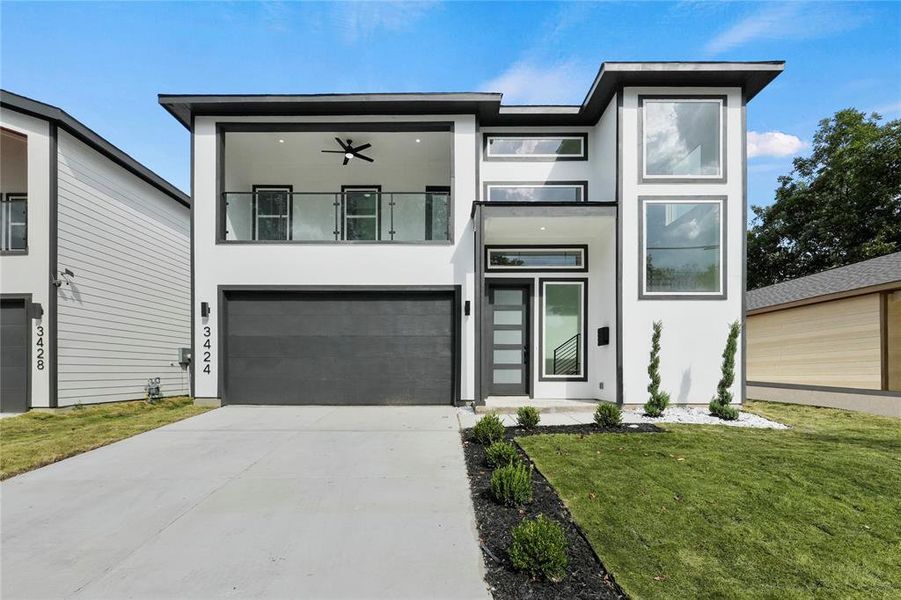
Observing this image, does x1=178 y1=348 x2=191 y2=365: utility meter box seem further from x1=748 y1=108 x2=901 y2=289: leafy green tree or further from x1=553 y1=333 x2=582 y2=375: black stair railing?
x1=748 y1=108 x2=901 y2=289: leafy green tree

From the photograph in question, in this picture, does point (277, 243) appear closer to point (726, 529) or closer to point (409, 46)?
point (409, 46)

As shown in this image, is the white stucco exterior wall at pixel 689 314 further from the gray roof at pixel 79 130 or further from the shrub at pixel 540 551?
the gray roof at pixel 79 130

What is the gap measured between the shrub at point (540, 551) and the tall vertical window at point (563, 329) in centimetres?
621

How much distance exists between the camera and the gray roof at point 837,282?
28.9ft

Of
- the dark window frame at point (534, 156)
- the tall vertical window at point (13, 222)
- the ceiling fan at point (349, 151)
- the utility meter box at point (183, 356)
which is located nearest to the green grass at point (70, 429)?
the utility meter box at point (183, 356)

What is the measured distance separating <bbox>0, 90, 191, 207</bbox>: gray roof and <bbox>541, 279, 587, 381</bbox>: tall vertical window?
388 inches

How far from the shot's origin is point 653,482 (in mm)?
3900

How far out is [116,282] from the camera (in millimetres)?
9828

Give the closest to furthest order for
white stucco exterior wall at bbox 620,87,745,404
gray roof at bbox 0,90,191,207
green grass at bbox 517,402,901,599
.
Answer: green grass at bbox 517,402,901,599, white stucco exterior wall at bbox 620,87,745,404, gray roof at bbox 0,90,191,207

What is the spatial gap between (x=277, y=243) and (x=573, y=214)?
5564 mm

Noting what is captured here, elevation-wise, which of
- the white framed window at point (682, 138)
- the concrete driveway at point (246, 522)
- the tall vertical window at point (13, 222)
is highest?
the white framed window at point (682, 138)

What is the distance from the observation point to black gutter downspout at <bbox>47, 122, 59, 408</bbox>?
318 inches

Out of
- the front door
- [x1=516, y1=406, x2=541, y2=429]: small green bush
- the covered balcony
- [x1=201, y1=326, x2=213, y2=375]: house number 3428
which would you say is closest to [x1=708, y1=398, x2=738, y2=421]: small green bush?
[x1=516, y1=406, x2=541, y2=429]: small green bush

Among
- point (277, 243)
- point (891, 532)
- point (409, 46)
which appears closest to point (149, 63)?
point (277, 243)
